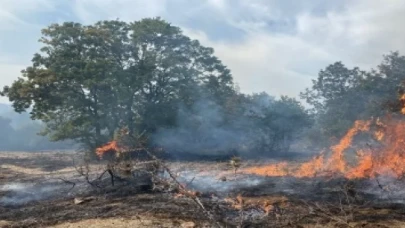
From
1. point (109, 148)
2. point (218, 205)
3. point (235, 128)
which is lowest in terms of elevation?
point (218, 205)

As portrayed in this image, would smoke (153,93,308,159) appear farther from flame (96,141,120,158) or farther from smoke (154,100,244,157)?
flame (96,141,120,158)

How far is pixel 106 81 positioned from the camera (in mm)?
29125

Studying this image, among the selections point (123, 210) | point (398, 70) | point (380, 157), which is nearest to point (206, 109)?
point (398, 70)

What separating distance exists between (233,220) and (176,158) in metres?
22.0

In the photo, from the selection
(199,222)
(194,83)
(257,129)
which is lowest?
(199,222)

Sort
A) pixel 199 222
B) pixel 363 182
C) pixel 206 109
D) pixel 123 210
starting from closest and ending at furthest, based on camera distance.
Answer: pixel 199 222
pixel 123 210
pixel 363 182
pixel 206 109

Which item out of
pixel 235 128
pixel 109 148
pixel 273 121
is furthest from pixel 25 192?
pixel 273 121

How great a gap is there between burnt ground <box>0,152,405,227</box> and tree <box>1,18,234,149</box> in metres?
12.4

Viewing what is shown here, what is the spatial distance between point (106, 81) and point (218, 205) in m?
20.3

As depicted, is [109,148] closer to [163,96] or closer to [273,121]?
[163,96]

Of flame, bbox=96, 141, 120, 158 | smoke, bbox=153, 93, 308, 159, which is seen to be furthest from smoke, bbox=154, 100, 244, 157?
flame, bbox=96, 141, 120, 158

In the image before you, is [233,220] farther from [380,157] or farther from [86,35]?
[86,35]

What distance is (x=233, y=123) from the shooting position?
3712 cm

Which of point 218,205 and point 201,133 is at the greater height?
point 201,133
